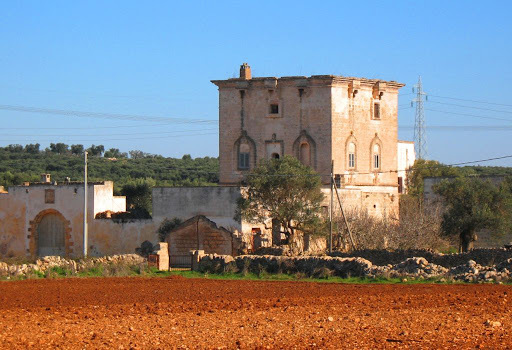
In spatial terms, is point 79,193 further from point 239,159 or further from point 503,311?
point 503,311

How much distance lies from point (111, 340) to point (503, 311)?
8.84 metres

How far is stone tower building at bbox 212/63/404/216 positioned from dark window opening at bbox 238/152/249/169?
6 cm

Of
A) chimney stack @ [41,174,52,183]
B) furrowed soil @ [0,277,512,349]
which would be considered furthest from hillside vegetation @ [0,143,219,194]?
furrowed soil @ [0,277,512,349]

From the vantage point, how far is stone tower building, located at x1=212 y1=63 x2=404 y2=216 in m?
54.4

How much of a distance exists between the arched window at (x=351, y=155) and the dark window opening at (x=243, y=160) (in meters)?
6.13

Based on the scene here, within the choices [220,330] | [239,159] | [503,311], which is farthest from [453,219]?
[220,330]

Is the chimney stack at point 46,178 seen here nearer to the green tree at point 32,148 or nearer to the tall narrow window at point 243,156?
the tall narrow window at point 243,156

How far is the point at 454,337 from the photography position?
16750 millimetres

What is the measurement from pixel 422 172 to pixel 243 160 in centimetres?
2502

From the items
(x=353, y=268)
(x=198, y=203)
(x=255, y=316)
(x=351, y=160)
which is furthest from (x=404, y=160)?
(x=255, y=316)

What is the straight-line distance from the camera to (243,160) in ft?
184

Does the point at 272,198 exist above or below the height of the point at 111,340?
above

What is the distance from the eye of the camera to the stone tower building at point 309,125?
54.4 m

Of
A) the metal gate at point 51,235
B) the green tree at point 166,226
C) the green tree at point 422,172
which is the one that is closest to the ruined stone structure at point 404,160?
the green tree at point 422,172
